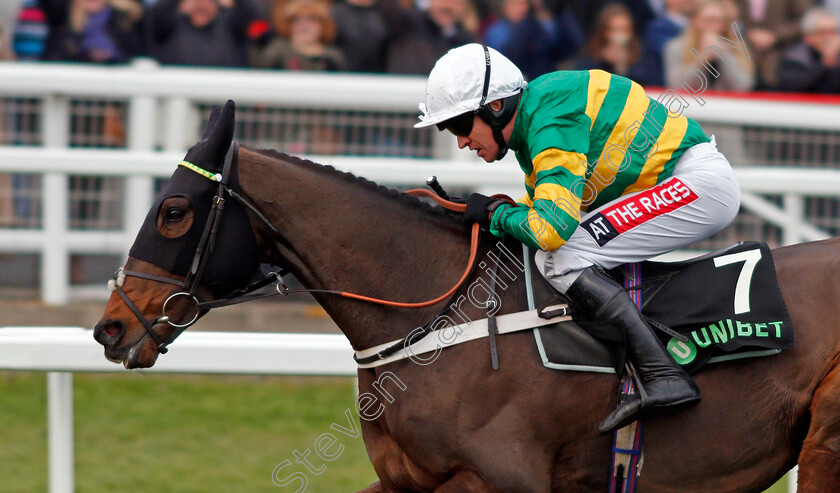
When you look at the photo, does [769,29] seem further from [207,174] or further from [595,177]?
[207,174]

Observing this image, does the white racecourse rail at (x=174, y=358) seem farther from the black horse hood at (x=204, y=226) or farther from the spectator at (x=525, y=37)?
the spectator at (x=525, y=37)

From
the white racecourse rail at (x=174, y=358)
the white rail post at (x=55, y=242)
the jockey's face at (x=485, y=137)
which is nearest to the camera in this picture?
the jockey's face at (x=485, y=137)

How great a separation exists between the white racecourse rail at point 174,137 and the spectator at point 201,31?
2.33 ft

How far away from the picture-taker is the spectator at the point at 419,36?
7.54 m

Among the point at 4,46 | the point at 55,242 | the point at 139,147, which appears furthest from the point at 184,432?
the point at 4,46

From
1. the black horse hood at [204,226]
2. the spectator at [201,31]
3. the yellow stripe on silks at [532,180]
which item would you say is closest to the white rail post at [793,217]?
the yellow stripe on silks at [532,180]

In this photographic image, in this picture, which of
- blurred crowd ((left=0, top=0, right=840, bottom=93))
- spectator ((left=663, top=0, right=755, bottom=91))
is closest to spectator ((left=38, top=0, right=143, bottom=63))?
blurred crowd ((left=0, top=0, right=840, bottom=93))

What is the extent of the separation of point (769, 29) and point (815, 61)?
62 cm

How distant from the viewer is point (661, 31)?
25.4ft

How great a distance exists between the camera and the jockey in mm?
3279

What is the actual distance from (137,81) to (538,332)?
380cm

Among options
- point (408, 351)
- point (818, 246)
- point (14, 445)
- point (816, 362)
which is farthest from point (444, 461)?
point (14, 445)

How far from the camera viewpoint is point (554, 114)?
333 cm

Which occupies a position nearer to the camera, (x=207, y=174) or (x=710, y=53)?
(x=207, y=174)
